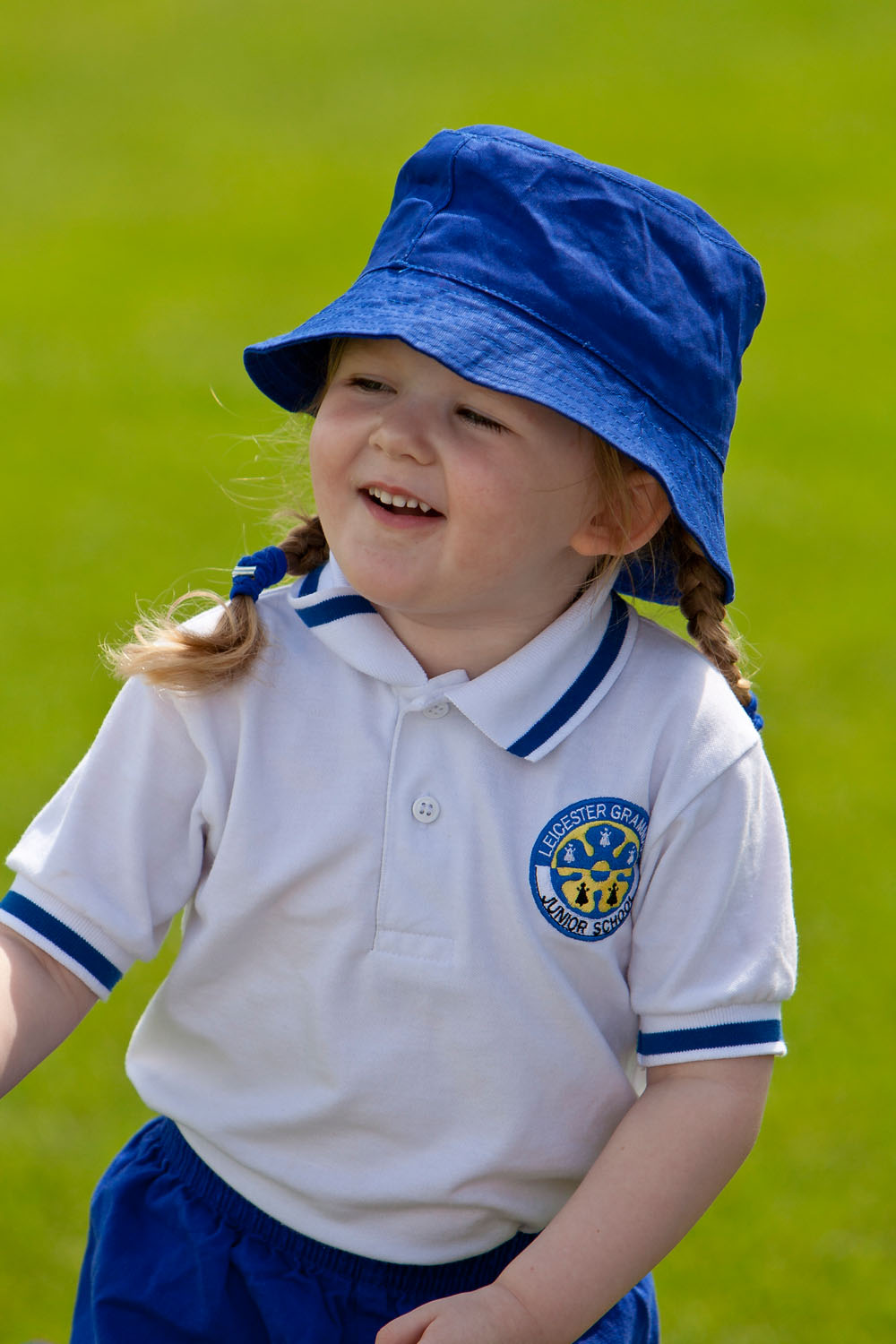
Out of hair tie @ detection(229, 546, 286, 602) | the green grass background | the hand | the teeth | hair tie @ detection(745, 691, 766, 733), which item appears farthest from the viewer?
the green grass background

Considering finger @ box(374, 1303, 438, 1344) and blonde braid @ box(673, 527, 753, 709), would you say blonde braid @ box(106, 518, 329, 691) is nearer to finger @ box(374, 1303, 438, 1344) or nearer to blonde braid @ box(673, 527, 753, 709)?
blonde braid @ box(673, 527, 753, 709)

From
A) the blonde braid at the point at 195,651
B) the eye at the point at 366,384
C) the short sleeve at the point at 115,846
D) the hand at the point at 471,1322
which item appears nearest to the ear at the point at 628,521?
the eye at the point at 366,384

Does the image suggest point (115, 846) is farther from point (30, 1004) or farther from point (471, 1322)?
point (471, 1322)

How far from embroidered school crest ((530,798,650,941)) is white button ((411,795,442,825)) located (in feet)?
0.37

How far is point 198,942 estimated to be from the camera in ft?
5.83

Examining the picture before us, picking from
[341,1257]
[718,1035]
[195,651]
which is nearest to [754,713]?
[718,1035]

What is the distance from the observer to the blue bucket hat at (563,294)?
5.30ft

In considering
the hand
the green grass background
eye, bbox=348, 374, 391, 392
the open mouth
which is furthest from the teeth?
the hand

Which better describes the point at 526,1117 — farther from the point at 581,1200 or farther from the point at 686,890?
the point at 686,890

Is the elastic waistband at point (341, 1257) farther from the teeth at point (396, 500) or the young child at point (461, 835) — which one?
the teeth at point (396, 500)

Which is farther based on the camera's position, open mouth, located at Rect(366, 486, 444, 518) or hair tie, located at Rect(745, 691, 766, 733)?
hair tie, located at Rect(745, 691, 766, 733)

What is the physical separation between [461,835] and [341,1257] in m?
0.50

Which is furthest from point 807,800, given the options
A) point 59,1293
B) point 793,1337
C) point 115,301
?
point 115,301

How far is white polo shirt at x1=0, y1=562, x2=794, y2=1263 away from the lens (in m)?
1.71
